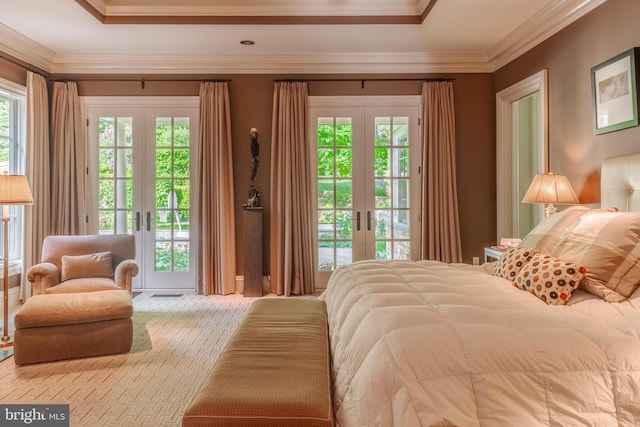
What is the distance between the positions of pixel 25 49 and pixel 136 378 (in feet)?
12.9

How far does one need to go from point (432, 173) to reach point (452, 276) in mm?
2605

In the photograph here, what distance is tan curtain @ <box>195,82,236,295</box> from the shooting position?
477 centimetres

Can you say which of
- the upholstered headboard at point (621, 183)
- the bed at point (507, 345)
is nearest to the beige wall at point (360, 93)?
the upholstered headboard at point (621, 183)

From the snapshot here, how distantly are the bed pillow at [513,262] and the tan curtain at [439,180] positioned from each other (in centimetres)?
229

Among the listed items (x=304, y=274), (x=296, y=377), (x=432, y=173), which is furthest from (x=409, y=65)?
(x=296, y=377)

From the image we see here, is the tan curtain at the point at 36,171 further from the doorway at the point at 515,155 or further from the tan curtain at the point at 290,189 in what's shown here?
the doorway at the point at 515,155

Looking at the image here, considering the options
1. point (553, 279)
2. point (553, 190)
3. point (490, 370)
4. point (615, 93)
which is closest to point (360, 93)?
point (553, 190)

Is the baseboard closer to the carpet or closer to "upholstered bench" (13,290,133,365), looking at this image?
the carpet

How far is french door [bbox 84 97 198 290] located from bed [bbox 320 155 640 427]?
3.39m

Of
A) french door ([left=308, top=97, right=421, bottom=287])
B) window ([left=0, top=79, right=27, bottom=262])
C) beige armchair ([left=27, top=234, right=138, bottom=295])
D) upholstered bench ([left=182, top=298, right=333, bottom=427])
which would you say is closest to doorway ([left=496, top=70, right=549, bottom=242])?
french door ([left=308, top=97, right=421, bottom=287])

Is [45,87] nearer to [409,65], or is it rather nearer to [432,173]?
[409,65]

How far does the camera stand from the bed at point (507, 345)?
1285 millimetres

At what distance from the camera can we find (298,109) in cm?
479

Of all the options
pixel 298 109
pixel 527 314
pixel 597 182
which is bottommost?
pixel 527 314
